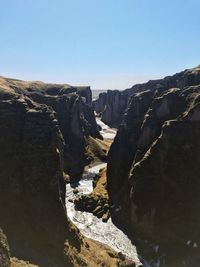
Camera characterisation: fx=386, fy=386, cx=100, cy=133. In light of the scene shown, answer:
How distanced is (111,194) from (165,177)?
27.1 metres

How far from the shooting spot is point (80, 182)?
17762 cm

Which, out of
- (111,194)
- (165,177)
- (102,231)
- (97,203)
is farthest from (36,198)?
(111,194)

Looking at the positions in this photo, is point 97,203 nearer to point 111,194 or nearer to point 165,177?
point 111,194

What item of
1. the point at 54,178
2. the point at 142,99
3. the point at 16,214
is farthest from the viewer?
the point at 142,99

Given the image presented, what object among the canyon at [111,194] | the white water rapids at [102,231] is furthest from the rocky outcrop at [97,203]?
the white water rapids at [102,231]

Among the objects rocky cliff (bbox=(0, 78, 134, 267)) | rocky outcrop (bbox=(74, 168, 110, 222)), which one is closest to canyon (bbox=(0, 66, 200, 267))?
rocky cliff (bbox=(0, 78, 134, 267))

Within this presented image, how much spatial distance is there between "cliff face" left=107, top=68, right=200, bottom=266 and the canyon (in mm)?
303

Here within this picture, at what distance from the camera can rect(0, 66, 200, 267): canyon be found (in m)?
88.8

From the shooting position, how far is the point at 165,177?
121188 millimetres

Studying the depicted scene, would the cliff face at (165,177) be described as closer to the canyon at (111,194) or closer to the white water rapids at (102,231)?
the canyon at (111,194)

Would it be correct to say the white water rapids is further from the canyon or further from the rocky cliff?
the rocky cliff

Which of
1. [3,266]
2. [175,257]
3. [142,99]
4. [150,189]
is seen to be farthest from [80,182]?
[3,266]

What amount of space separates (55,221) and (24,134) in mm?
23318

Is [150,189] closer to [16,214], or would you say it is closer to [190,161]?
[190,161]
